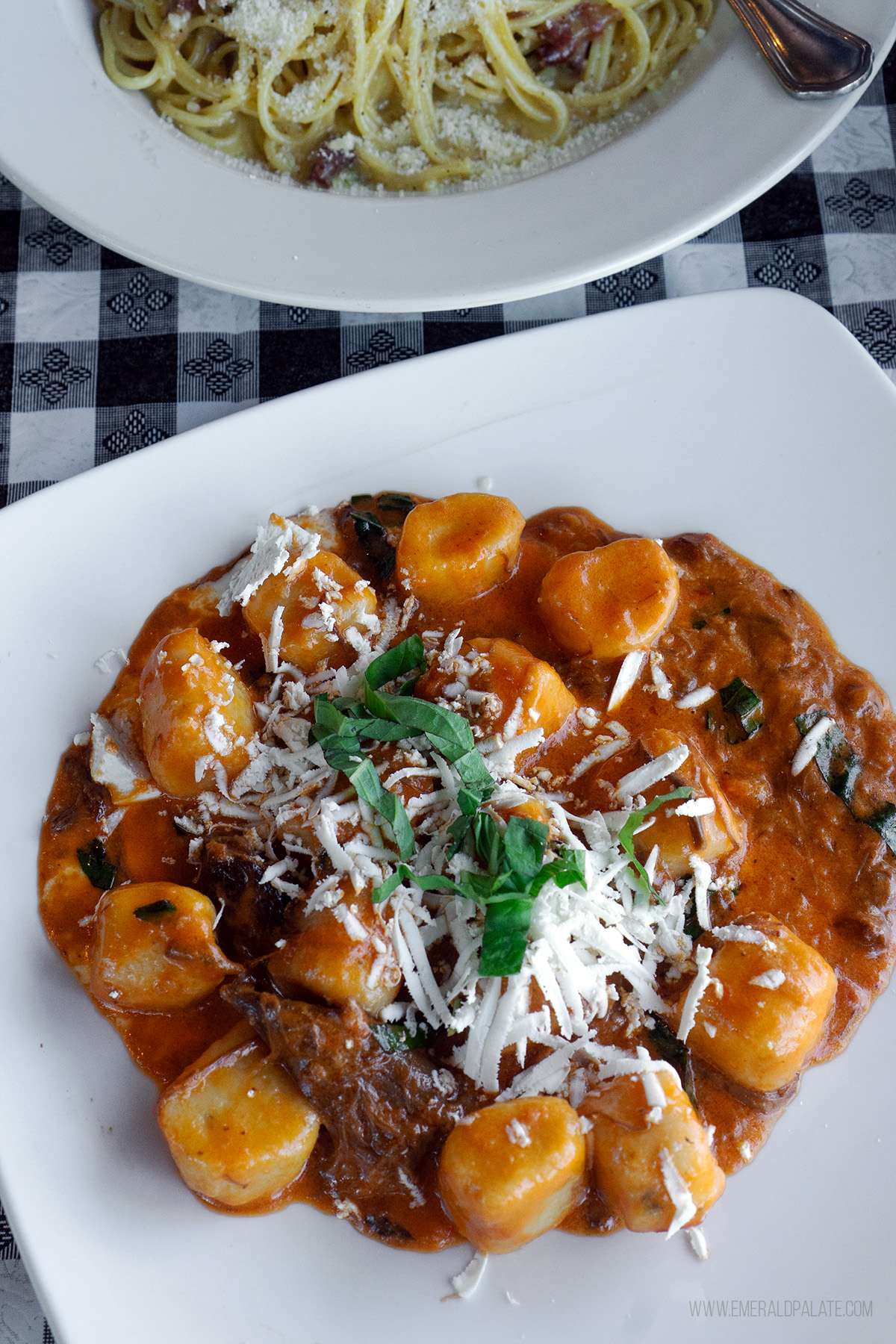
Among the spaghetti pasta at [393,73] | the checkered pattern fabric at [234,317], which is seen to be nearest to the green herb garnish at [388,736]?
the checkered pattern fabric at [234,317]

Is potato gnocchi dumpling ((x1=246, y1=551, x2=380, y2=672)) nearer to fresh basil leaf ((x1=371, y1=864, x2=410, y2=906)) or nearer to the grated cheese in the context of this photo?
fresh basil leaf ((x1=371, y1=864, x2=410, y2=906))

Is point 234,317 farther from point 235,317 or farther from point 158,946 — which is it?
point 158,946

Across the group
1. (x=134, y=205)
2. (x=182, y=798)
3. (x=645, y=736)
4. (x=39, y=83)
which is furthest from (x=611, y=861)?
(x=39, y=83)

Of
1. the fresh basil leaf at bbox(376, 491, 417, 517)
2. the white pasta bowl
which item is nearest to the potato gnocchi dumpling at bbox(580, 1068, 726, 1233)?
the fresh basil leaf at bbox(376, 491, 417, 517)

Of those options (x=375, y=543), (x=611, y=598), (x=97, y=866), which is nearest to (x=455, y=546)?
(x=375, y=543)

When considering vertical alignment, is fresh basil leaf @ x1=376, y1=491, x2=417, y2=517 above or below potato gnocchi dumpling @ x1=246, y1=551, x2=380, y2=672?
above

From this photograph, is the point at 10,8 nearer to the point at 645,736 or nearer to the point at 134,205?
the point at 134,205
